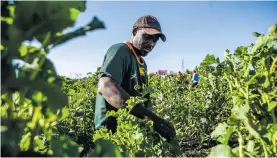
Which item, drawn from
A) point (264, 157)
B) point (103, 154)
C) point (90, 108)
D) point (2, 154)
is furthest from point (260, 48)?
point (90, 108)

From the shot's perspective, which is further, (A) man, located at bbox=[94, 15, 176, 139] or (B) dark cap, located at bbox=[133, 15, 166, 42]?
(B) dark cap, located at bbox=[133, 15, 166, 42]

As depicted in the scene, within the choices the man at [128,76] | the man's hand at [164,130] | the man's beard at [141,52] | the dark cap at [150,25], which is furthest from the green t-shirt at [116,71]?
the man's hand at [164,130]

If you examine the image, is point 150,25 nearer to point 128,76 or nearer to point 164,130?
point 128,76

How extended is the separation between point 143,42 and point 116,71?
0.55 meters

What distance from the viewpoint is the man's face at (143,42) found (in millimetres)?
2941

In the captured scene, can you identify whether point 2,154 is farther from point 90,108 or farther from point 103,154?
point 90,108

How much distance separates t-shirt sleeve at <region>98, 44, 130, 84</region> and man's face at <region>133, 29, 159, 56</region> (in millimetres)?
281

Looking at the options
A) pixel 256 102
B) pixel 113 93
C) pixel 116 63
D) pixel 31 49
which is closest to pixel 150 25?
pixel 116 63

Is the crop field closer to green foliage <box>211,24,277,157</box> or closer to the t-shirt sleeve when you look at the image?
green foliage <box>211,24,277,157</box>

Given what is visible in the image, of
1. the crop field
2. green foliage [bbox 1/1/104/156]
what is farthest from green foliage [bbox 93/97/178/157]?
green foliage [bbox 1/1/104/156]

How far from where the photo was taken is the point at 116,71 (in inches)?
98.7

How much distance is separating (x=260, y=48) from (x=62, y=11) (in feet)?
3.68

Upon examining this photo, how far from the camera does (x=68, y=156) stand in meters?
0.89

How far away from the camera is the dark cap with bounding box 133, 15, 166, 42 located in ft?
9.73
